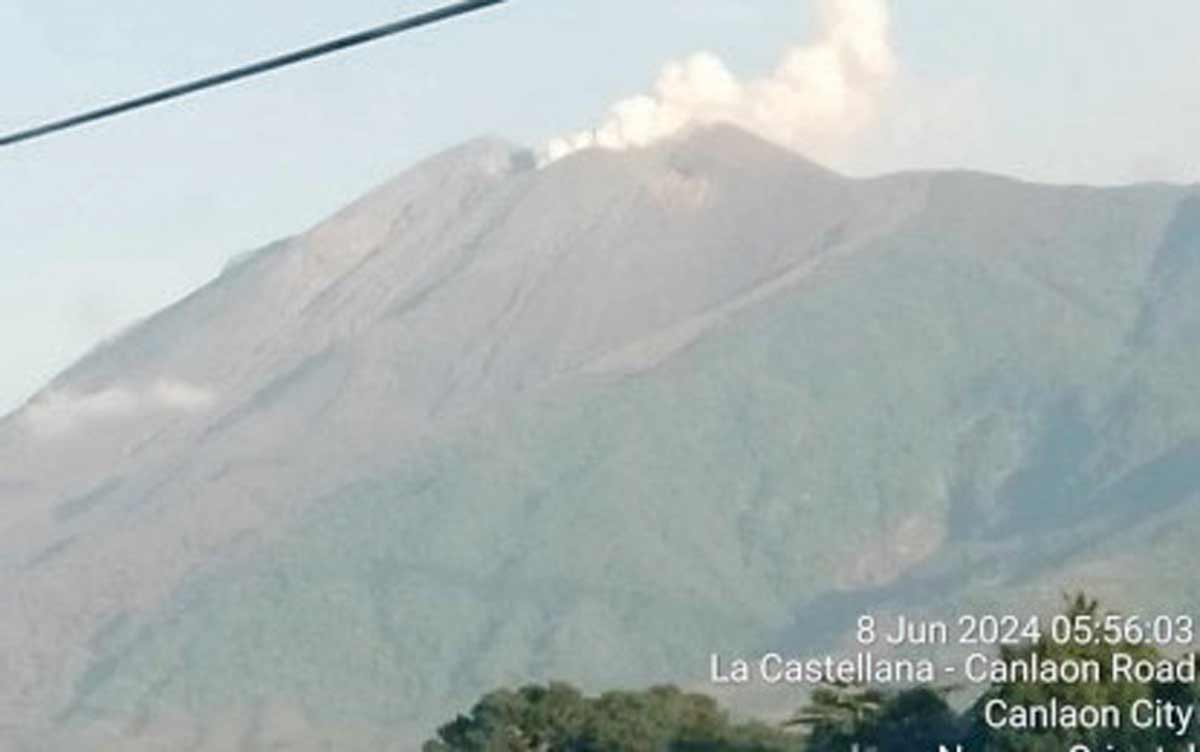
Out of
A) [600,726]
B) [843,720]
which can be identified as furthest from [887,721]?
[600,726]

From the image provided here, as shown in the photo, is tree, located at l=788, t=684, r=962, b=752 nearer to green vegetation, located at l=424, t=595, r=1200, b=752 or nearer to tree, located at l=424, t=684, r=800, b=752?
green vegetation, located at l=424, t=595, r=1200, b=752

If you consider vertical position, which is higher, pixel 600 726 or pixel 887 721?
pixel 600 726

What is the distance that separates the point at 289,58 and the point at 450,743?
101 metres

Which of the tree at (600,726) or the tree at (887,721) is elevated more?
the tree at (600,726)

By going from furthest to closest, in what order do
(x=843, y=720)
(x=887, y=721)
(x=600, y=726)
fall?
(x=600, y=726)
(x=843, y=720)
(x=887, y=721)

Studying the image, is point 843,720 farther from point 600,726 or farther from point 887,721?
point 600,726

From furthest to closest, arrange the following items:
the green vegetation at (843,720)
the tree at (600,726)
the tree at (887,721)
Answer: the tree at (600,726) → the tree at (887,721) → the green vegetation at (843,720)

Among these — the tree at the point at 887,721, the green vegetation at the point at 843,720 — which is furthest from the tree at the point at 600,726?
the tree at the point at 887,721

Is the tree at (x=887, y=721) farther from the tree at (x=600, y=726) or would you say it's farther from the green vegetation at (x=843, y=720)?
the tree at (x=600, y=726)

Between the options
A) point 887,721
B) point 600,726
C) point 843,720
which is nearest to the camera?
point 887,721

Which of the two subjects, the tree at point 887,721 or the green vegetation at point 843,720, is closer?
the green vegetation at point 843,720

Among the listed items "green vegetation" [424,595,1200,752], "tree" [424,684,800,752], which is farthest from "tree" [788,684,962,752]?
"tree" [424,684,800,752]

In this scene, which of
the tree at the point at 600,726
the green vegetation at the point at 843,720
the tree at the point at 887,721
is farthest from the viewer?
the tree at the point at 600,726

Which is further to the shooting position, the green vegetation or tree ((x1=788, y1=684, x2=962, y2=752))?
tree ((x1=788, y1=684, x2=962, y2=752))
